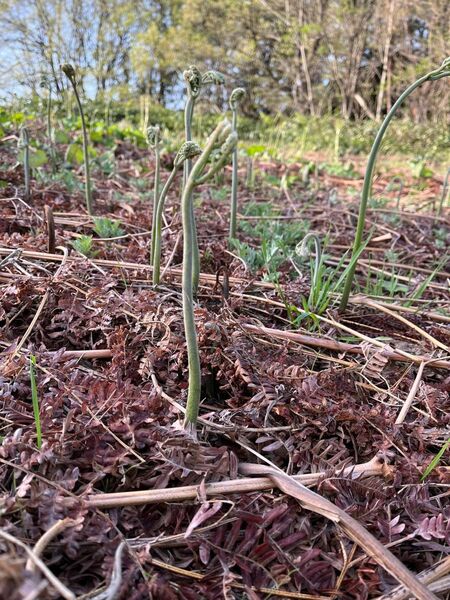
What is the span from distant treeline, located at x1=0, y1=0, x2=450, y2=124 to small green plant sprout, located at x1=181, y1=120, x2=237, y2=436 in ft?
24.4

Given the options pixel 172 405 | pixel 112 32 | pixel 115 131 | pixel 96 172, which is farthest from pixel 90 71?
pixel 172 405

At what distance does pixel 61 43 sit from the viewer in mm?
9898

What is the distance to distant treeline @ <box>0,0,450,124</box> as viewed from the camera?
10.2 meters

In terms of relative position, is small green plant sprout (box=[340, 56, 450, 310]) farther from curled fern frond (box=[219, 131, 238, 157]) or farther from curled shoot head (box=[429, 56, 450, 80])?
curled fern frond (box=[219, 131, 238, 157])

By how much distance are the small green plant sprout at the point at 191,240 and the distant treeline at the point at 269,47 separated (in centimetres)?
745

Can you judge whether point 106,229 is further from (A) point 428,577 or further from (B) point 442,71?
(A) point 428,577

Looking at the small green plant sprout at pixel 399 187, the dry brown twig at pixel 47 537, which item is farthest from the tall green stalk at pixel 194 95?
the small green plant sprout at pixel 399 187

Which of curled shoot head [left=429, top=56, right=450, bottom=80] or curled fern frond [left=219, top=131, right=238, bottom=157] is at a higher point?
curled shoot head [left=429, top=56, right=450, bottom=80]

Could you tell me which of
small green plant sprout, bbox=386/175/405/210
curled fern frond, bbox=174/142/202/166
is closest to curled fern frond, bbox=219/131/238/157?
curled fern frond, bbox=174/142/202/166

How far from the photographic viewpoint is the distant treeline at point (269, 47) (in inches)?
403

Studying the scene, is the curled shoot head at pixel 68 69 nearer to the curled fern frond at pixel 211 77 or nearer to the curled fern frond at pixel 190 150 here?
the curled fern frond at pixel 211 77

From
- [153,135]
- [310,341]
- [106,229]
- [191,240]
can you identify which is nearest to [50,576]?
[191,240]

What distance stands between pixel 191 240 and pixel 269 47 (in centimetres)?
1586

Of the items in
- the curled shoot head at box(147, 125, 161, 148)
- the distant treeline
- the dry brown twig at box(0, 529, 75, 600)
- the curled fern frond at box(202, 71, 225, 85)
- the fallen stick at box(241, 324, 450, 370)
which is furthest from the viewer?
the distant treeline
